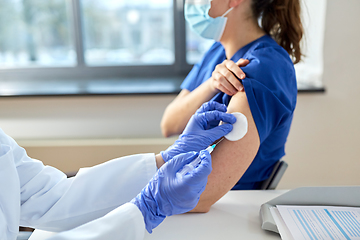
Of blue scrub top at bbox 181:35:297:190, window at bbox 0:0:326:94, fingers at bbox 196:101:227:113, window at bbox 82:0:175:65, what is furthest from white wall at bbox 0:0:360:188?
fingers at bbox 196:101:227:113

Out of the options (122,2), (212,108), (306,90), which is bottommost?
(306,90)

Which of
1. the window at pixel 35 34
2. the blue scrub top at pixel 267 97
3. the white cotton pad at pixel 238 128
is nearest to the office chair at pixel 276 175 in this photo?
the blue scrub top at pixel 267 97

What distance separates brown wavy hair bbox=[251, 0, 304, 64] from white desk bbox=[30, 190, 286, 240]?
0.65 meters

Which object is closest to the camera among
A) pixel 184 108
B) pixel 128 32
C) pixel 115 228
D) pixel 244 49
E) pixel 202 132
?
pixel 115 228

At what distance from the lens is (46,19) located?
229cm

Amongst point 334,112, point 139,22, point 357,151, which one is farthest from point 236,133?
point 139,22

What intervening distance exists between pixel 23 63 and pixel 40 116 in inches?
27.8

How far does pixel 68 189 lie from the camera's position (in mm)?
813

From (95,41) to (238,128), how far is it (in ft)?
5.91

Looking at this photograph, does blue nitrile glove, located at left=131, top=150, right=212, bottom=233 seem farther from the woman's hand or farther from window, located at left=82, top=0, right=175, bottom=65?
window, located at left=82, top=0, right=175, bottom=65

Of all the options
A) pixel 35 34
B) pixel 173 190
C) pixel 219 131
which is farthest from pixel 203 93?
pixel 35 34

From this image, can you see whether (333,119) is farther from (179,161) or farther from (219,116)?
(179,161)

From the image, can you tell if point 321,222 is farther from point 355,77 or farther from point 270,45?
point 355,77

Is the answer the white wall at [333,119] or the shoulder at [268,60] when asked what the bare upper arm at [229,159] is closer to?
the shoulder at [268,60]
